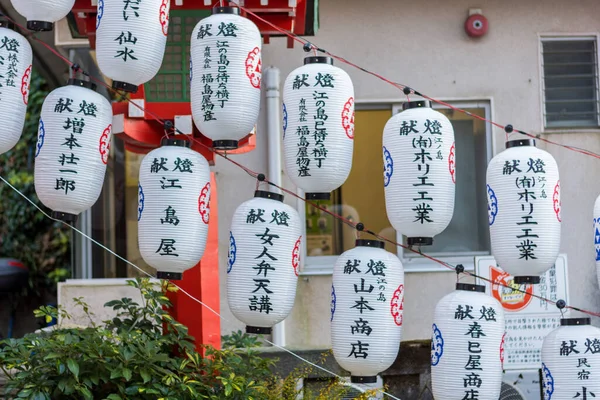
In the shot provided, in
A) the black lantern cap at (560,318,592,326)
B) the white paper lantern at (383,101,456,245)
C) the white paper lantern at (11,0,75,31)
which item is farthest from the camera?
the black lantern cap at (560,318,592,326)

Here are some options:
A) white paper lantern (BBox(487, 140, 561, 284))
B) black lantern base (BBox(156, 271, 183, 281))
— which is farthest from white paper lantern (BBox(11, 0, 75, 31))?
white paper lantern (BBox(487, 140, 561, 284))

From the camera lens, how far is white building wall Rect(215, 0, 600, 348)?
11.2 m

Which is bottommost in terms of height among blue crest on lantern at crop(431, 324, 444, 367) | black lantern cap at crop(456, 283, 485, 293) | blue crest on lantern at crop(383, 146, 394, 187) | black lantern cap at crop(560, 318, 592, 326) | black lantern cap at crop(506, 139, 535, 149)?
blue crest on lantern at crop(431, 324, 444, 367)

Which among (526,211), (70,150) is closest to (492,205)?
(526,211)

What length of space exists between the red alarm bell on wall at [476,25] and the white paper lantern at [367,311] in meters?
4.95

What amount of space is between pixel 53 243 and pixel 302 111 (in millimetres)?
7946

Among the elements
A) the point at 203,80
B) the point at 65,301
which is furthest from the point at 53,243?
the point at 203,80

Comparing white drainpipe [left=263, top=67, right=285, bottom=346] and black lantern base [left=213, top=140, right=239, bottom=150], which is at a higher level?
white drainpipe [left=263, top=67, right=285, bottom=346]

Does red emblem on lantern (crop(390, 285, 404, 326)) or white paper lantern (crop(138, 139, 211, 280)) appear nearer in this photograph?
white paper lantern (crop(138, 139, 211, 280))

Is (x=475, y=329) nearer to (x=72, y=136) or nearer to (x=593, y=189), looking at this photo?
(x=72, y=136)

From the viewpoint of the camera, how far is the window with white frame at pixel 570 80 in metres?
11.5

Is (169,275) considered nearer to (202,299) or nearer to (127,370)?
(127,370)

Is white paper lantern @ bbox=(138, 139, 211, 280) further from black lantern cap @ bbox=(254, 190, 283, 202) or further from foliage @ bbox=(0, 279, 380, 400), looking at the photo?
foliage @ bbox=(0, 279, 380, 400)

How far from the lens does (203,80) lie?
7215mm
